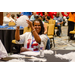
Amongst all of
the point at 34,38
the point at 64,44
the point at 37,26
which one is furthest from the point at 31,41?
the point at 64,44

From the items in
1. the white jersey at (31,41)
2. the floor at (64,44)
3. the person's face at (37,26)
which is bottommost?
the floor at (64,44)

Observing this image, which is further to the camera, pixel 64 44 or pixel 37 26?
pixel 64 44

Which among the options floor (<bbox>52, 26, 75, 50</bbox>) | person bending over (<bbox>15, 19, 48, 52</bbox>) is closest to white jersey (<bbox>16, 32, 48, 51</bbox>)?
person bending over (<bbox>15, 19, 48, 52</bbox>)

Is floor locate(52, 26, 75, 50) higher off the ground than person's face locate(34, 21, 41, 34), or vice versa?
person's face locate(34, 21, 41, 34)

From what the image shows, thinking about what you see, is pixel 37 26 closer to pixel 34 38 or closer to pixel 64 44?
pixel 34 38

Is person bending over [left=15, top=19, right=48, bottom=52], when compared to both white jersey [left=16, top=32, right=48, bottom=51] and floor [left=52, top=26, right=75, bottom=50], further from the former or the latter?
floor [left=52, top=26, right=75, bottom=50]

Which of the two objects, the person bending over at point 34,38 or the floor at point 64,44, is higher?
the person bending over at point 34,38

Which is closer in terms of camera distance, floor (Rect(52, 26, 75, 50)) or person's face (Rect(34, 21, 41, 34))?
person's face (Rect(34, 21, 41, 34))

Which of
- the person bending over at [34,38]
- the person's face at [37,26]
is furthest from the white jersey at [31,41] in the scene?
the person's face at [37,26]

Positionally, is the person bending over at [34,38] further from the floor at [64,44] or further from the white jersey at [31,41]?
the floor at [64,44]
